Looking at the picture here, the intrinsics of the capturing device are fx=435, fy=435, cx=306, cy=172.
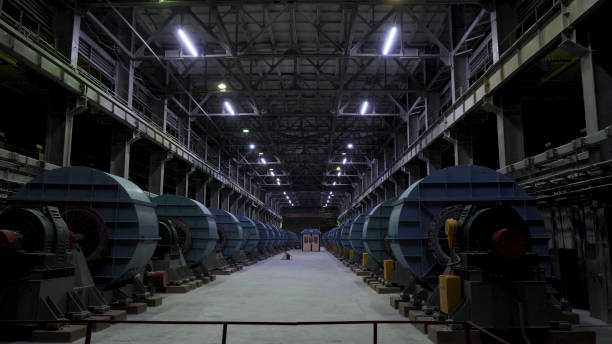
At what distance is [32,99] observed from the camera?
53.9 feet

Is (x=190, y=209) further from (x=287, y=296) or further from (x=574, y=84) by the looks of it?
(x=574, y=84)

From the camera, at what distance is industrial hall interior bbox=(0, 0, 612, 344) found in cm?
669

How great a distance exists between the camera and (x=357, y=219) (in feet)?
69.8

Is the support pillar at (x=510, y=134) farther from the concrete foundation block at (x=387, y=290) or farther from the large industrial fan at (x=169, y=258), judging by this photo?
the large industrial fan at (x=169, y=258)

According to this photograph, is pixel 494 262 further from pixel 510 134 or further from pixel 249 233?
pixel 249 233

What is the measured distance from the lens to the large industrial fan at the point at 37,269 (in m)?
6.66

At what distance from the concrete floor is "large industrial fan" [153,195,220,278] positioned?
1.22m

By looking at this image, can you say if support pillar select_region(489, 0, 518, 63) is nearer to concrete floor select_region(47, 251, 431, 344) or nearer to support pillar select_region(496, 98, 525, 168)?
support pillar select_region(496, 98, 525, 168)

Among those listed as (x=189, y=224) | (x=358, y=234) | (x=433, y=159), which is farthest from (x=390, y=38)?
(x=189, y=224)

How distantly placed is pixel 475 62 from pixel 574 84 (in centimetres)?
461

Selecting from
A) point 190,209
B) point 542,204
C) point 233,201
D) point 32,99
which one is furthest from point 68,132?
point 233,201

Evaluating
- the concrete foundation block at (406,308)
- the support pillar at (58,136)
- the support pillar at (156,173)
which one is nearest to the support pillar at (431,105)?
the support pillar at (156,173)

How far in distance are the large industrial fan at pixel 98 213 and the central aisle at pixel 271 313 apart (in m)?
1.20

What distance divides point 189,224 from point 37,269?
7.76 meters
